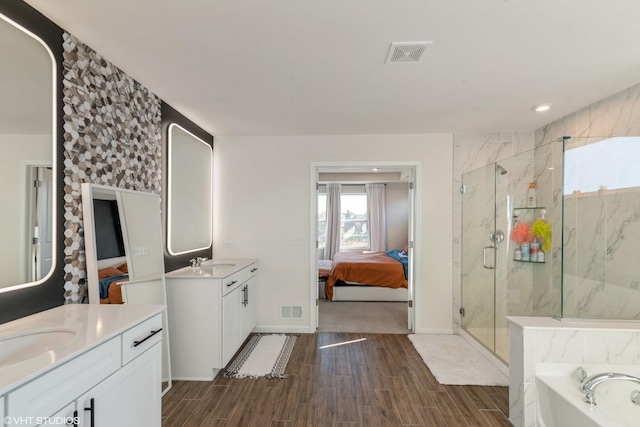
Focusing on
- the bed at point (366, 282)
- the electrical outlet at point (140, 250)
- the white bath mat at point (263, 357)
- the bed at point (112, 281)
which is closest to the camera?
the bed at point (112, 281)

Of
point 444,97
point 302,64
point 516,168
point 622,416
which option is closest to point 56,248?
point 302,64

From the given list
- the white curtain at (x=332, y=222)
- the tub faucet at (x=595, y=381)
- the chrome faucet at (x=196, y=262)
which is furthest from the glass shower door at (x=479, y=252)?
the white curtain at (x=332, y=222)

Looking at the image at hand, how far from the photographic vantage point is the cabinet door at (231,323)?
266 cm

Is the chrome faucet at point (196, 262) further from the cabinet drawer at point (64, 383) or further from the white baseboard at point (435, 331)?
the white baseboard at point (435, 331)

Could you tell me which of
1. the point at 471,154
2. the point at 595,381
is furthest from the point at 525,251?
the point at 595,381

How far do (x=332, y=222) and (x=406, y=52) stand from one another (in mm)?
5917

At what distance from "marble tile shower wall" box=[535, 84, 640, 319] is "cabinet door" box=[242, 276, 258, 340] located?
9.39ft

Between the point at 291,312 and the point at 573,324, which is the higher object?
the point at 573,324

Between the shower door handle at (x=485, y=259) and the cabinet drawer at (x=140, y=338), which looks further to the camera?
the shower door handle at (x=485, y=259)

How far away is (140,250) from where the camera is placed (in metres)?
2.25

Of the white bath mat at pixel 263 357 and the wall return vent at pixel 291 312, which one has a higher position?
the wall return vent at pixel 291 312

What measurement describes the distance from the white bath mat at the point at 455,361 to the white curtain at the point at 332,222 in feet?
13.6

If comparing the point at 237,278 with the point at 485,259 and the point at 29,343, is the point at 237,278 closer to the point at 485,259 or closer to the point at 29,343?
the point at 29,343

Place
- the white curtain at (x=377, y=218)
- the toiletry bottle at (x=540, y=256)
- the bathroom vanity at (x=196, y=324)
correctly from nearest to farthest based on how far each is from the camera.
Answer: the bathroom vanity at (x=196, y=324) → the toiletry bottle at (x=540, y=256) → the white curtain at (x=377, y=218)
